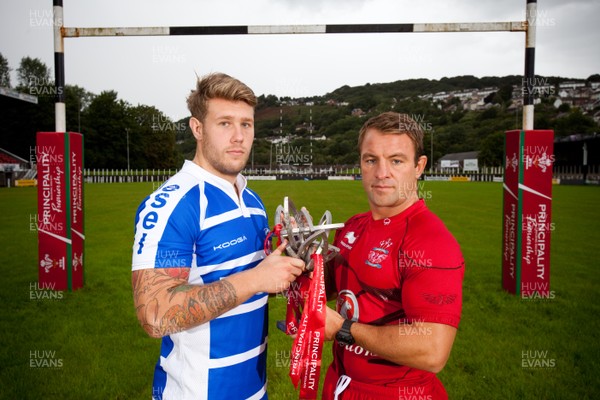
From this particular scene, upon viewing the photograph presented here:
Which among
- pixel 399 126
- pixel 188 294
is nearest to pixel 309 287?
pixel 188 294

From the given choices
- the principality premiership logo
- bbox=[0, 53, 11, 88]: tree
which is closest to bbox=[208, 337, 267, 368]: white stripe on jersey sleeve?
the principality premiership logo

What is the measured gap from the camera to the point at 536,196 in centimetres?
688

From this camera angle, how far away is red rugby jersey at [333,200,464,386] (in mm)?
2225

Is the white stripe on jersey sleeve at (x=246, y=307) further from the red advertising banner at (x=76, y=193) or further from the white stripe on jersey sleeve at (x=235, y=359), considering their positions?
the red advertising banner at (x=76, y=193)

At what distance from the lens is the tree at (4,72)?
72.8m

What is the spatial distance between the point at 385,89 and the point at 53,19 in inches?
3726

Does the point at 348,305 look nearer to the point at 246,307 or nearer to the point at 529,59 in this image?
the point at 246,307

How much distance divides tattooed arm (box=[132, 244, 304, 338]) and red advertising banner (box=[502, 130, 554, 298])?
6.05m

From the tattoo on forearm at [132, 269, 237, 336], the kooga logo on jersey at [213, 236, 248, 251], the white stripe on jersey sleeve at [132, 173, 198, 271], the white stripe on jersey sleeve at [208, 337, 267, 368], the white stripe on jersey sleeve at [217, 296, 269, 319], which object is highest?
the white stripe on jersey sleeve at [132, 173, 198, 271]

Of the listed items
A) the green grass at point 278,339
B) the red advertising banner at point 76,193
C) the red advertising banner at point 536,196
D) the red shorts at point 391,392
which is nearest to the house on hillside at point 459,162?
the green grass at point 278,339

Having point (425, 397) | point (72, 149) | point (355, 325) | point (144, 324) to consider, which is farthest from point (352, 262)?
point (72, 149)

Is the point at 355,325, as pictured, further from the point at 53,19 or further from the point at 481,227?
the point at 481,227

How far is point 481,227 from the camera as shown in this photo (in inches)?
617

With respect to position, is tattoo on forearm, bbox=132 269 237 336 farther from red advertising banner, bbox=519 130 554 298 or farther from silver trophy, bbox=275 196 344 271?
red advertising banner, bbox=519 130 554 298
